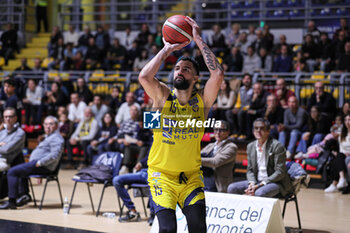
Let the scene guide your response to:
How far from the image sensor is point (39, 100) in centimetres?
1428

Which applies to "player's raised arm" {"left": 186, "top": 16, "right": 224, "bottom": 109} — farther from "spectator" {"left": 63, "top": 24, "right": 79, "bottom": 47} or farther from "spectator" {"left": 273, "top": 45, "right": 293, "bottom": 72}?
"spectator" {"left": 63, "top": 24, "right": 79, "bottom": 47}

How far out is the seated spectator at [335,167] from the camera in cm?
968

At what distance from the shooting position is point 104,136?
1247 cm

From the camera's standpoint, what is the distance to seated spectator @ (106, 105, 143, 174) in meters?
11.4

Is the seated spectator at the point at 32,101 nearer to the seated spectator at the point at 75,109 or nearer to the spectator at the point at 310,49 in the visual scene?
the seated spectator at the point at 75,109

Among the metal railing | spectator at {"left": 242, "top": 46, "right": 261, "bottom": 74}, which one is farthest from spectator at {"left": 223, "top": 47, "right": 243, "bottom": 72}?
the metal railing

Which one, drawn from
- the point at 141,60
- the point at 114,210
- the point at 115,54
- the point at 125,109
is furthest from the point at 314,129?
the point at 115,54

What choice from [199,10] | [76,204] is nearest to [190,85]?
[76,204]

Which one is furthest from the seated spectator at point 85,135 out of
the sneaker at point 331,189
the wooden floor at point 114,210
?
the sneaker at point 331,189

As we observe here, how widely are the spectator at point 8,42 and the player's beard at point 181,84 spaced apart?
1518cm

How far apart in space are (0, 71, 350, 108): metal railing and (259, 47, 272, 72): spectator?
11.3 inches

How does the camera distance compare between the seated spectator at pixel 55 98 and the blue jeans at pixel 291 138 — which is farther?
the seated spectator at pixel 55 98

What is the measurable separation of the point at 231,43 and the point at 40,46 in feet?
24.5

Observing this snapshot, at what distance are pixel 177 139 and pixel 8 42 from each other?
15.5m
